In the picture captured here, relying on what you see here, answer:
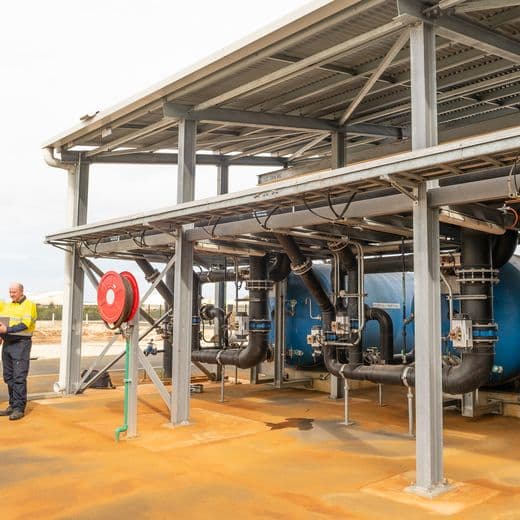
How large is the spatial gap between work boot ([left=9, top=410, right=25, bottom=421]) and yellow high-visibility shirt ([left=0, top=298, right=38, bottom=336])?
1159 mm

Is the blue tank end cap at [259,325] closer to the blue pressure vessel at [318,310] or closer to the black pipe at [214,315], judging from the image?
the blue pressure vessel at [318,310]

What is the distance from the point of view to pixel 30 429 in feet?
25.7

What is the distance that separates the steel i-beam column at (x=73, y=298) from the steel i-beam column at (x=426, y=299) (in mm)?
7477

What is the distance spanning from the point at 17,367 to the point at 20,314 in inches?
30.5

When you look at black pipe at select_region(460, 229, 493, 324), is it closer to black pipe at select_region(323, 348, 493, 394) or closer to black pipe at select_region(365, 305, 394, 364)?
black pipe at select_region(323, 348, 493, 394)

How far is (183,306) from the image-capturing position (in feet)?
26.7

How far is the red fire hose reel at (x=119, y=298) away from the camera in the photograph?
24.1 ft

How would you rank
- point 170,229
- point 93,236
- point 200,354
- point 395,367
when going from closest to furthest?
point 395,367 < point 170,229 < point 93,236 < point 200,354

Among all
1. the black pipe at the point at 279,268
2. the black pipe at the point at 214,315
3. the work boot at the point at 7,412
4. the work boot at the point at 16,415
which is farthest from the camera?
the black pipe at the point at 214,315

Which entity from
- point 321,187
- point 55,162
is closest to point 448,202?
point 321,187

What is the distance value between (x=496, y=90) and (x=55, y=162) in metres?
7.93

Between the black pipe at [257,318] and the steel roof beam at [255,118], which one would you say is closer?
the steel roof beam at [255,118]

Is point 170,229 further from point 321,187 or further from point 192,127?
point 321,187

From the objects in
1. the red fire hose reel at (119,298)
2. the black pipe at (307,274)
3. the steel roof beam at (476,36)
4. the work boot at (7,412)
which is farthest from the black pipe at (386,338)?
the work boot at (7,412)
